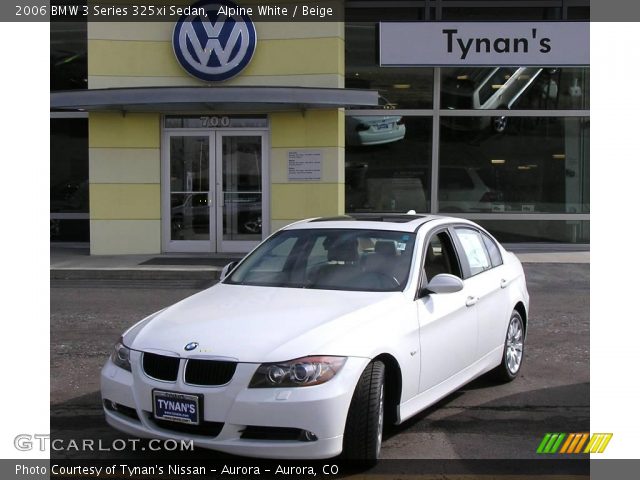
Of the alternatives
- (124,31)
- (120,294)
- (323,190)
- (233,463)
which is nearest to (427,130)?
(323,190)

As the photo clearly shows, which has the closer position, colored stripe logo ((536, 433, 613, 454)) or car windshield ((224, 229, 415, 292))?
colored stripe logo ((536, 433, 613, 454))

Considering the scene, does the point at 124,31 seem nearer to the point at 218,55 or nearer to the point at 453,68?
the point at 218,55

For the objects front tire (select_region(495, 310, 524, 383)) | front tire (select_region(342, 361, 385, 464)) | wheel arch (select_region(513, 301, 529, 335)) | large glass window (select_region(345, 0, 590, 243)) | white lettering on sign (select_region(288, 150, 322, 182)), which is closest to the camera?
front tire (select_region(342, 361, 385, 464))

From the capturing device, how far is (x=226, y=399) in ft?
14.0

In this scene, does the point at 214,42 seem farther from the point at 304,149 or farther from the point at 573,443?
the point at 573,443

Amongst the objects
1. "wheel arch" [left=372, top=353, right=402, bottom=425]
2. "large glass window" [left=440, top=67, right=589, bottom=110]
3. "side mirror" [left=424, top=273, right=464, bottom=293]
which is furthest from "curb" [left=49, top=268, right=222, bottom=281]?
"wheel arch" [left=372, top=353, right=402, bottom=425]

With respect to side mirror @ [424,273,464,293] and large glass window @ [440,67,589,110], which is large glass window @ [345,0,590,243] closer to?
large glass window @ [440,67,589,110]

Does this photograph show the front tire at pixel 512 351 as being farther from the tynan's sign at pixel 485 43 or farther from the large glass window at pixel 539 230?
the large glass window at pixel 539 230

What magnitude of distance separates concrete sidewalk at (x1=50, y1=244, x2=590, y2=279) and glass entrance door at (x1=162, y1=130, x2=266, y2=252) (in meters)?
0.43

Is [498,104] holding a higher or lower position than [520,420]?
higher

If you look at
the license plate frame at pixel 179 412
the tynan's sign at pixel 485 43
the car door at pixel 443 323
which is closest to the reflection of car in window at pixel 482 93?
the tynan's sign at pixel 485 43

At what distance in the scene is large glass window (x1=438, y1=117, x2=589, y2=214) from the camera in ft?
54.3

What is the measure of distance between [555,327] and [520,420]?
12.2 feet

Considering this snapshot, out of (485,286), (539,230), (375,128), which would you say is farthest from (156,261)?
(485,286)
